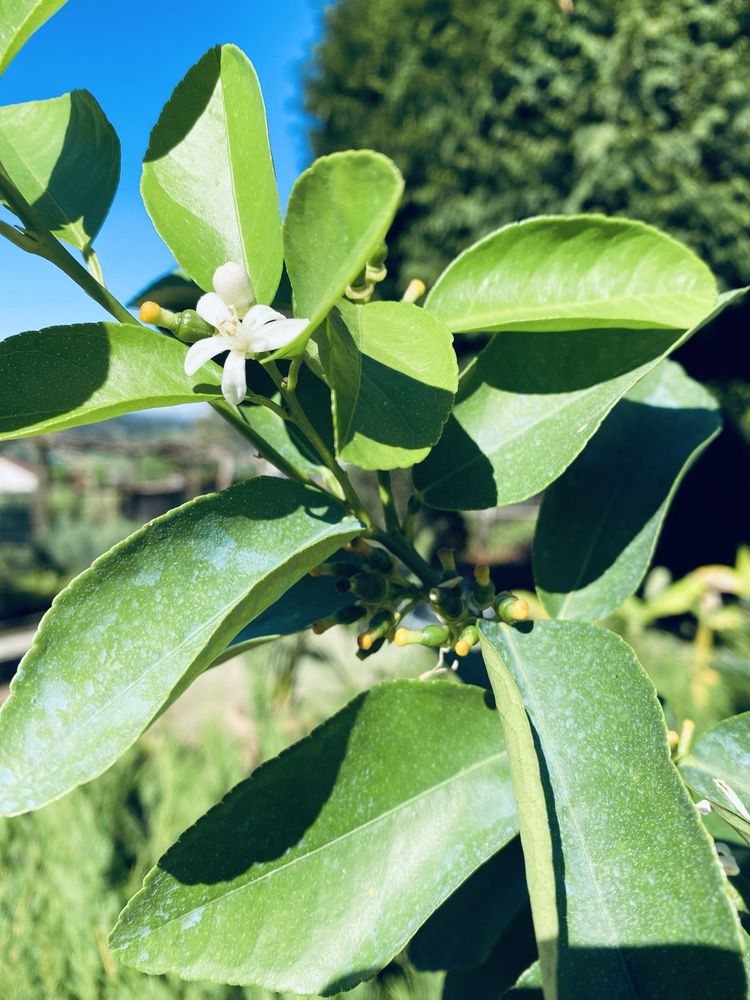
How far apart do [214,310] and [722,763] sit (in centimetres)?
51

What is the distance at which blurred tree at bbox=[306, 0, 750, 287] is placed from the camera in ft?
13.6

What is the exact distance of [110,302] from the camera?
48 cm

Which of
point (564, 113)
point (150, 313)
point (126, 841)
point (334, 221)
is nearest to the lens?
point (334, 221)

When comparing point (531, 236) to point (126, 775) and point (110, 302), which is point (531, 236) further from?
point (126, 775)

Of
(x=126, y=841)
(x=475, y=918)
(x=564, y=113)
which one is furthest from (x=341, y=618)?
(x=564, y=113)

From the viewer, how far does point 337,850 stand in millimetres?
498

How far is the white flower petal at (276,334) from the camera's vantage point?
1.20 feet

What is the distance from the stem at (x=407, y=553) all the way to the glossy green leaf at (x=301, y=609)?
66 mm

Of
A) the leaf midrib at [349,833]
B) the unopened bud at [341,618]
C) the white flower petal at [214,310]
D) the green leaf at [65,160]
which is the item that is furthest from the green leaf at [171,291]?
the leaf midrib at [349,833]

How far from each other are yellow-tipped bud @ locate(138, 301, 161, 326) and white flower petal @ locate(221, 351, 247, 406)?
66 millimetres

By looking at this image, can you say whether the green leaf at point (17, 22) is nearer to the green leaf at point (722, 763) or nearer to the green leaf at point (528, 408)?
the green leaf at point (528, 408)

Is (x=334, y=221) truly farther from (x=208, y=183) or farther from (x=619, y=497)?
(x=619, y=497)

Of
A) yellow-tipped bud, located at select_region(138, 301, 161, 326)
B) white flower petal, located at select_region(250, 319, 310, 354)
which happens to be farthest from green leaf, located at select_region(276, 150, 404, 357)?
yellow-tipped bud, located at select_region(138, 301, 161, 326)

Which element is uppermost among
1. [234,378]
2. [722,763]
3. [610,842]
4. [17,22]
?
[17,22]
